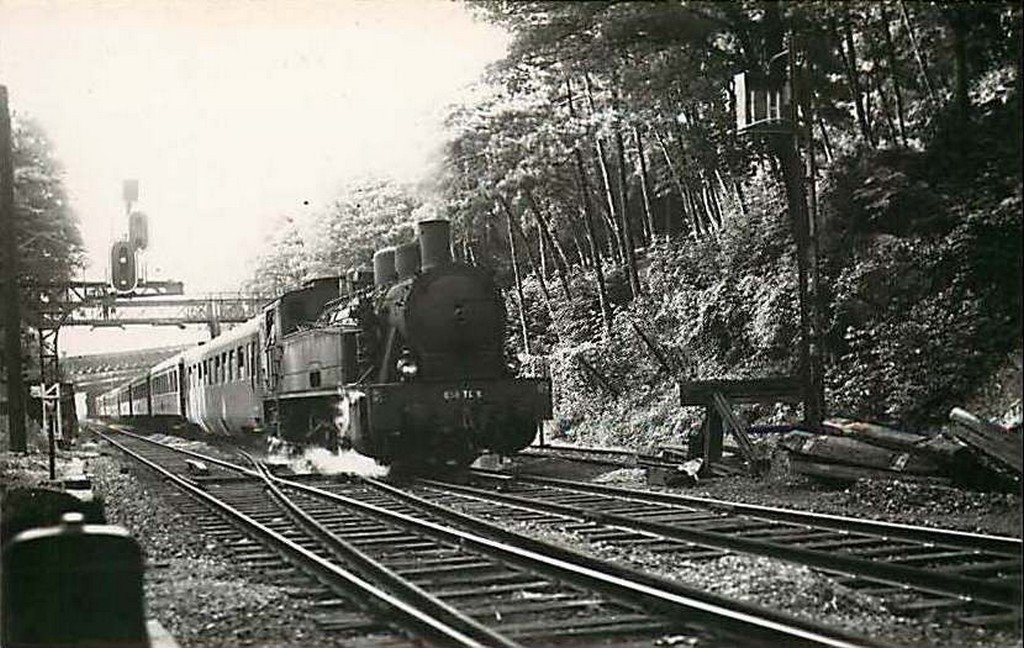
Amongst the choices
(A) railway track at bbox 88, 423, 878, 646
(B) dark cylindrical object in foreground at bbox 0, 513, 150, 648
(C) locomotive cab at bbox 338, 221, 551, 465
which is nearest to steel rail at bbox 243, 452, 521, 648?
(A) railway track at bbox 88, 423, 878, 646

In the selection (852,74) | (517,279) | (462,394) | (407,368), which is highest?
(852,74)

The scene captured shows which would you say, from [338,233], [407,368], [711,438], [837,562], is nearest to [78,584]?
[338,233]

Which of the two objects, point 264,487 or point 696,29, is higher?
point 696,29

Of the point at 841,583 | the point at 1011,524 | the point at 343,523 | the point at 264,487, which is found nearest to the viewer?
the point at 841,583

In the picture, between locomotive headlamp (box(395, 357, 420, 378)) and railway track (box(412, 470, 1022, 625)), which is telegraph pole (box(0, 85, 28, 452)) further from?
locomotive headlamp (box(395, 357, 420, 378))

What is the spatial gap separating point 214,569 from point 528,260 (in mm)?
2025

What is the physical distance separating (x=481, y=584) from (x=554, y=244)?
1.72 metres

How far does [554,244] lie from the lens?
193 inches

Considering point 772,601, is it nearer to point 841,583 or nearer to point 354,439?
point 841,583

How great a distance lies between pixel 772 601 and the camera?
3252mm

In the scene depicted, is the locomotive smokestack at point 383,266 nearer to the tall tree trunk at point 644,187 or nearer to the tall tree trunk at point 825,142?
the tall tree trunk at point 644,187

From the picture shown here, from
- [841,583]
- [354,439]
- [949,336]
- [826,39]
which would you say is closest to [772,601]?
[841,583]

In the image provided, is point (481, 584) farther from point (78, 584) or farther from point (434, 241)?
point (434, 241)

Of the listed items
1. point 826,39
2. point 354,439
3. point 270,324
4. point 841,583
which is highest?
point 826,39
